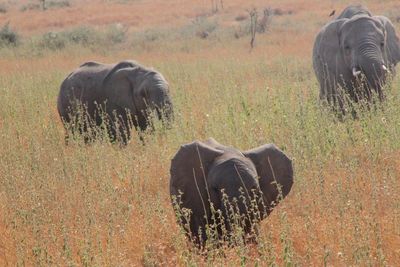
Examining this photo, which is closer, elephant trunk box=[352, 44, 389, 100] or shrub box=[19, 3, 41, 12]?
elephant trunk box=[352, 44, 389, 100]

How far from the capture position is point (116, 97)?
10.8 m

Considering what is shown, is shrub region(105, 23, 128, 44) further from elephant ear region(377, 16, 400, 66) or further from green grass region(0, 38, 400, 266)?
elephant ear region(377, 16, 400, 66)

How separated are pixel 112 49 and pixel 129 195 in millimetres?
18750

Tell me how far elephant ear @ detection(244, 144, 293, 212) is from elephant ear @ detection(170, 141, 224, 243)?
33cm

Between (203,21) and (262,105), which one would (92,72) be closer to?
(262,105)

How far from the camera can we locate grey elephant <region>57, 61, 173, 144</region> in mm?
10180

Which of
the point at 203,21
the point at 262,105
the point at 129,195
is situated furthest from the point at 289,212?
the point at 203,21

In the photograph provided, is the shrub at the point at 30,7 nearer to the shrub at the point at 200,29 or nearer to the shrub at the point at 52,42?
the shrub at the point at 200,29

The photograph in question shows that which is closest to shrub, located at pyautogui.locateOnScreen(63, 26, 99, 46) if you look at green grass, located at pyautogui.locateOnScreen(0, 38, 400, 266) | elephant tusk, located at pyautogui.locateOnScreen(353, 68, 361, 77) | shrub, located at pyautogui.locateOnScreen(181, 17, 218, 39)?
shrub, located at pyautogui.locateOnScreen(181, 17, 218, 39)

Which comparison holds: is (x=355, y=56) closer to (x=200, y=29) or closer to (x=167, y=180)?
(x=167, y=180)

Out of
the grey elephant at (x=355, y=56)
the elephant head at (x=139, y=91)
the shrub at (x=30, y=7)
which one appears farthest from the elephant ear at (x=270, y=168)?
the shrub at (x=30, y=7)

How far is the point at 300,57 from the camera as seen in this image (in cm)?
1959

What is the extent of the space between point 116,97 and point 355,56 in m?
3.46

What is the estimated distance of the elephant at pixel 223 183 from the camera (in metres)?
5.54
